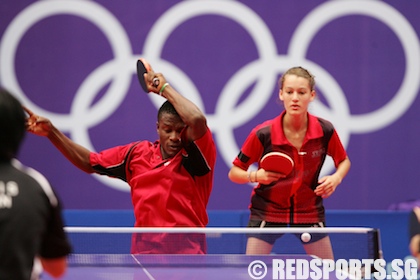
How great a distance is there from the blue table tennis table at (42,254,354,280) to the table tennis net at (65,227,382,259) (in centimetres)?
14

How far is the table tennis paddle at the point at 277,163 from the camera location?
198 inches

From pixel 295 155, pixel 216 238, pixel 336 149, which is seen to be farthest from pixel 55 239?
pixel 336 149

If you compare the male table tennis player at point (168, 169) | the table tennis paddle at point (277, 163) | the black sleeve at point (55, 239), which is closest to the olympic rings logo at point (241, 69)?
the table tennis paddle at point (277, 163)

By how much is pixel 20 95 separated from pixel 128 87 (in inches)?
43.2

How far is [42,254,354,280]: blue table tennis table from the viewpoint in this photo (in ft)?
12.8

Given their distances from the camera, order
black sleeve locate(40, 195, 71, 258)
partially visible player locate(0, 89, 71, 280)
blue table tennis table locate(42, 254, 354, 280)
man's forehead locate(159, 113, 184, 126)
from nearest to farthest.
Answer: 1. partially visible player locate(0, 89, 71, 280)
2. black sleeve locate(40, 195, 71, 258)
3. blue table tennis table locate(42, 254, 354, 280)
4. man's forehead locate(159, 113, 184, 126)

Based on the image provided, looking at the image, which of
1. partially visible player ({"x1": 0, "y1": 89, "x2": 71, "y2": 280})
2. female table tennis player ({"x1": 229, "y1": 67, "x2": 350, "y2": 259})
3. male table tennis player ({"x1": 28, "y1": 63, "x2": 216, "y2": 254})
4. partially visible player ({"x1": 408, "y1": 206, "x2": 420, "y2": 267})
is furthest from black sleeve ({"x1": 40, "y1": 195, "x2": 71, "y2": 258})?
female table tennis player ({"x1": 229, "y1": 67, "x2": 350, "y2": 259})

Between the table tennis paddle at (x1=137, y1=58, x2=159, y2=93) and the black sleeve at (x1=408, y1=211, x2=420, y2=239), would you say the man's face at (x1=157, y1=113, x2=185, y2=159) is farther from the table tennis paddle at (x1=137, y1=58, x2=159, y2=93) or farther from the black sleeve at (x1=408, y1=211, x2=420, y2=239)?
the black sleeve at (x1=408, y1=211, x2=420, y2=239)

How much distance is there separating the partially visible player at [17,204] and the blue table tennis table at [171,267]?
1544 mm

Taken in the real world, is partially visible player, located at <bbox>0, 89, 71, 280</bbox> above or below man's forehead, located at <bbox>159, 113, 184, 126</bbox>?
below

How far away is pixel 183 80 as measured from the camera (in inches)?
318

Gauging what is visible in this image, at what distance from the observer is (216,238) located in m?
5.28

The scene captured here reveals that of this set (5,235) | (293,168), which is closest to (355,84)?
(293,168)

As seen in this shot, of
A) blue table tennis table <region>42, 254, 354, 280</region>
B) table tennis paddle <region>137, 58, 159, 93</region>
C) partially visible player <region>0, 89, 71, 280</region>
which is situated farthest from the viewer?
table tennis paddle <region>137, 58, 159, 93</region>
